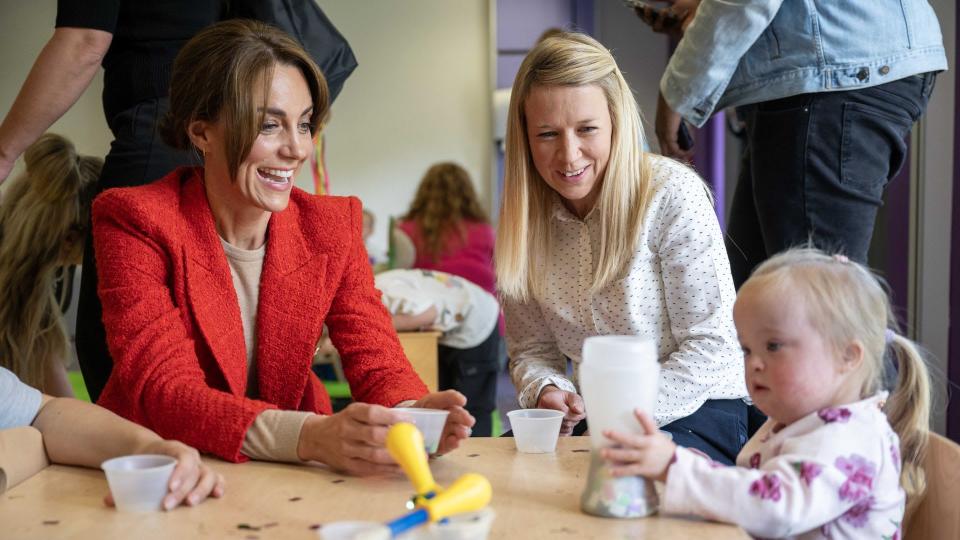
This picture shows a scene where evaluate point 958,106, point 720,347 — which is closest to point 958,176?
point 958,106

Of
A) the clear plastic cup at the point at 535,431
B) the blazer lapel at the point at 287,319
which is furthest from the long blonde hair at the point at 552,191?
the clear plastic cup at the point at 535,431

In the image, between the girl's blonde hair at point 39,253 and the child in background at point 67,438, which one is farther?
the girl's blonde hair at point 39,253

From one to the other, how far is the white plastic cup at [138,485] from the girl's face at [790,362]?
71 cm

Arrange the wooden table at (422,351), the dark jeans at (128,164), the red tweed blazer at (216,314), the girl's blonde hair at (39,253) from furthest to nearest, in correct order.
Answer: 1. the wooden table at (422,351)
2. the girl's blonde hair at (39,253)
3. the dark jeans at (128,164)
4. the red tweed blazer at (216,314)

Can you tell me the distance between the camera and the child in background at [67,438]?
49.6 inches

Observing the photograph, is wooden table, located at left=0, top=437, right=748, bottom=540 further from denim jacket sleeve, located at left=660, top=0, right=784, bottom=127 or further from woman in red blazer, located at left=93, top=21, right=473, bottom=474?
denim jacket sleeve, located at left=660, top=0, right=784, bottom=127

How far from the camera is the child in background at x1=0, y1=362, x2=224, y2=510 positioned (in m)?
1.26

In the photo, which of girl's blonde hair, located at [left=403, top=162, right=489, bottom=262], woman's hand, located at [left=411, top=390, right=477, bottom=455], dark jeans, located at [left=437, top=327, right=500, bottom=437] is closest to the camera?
woman's hand, located at [left=411, top=390, right=477, bottom=455]

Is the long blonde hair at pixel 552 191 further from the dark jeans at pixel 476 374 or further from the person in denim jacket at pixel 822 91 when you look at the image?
the dark jeans at pixel 476 374

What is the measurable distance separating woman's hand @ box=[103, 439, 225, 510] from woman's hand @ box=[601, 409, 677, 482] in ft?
1.52

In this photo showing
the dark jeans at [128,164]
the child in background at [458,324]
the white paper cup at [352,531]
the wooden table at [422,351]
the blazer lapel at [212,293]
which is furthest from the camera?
the child in background at [458,324]

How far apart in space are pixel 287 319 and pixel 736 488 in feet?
2.96

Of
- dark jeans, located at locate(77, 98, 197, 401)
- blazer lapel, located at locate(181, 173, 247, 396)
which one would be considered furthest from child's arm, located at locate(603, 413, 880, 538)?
dark jeans, located at locate(77, 98, 197, 401)

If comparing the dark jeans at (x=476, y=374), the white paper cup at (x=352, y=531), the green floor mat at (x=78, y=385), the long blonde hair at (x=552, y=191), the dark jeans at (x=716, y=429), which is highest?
the long blonde hair at (x=552, y=191)
